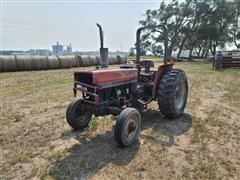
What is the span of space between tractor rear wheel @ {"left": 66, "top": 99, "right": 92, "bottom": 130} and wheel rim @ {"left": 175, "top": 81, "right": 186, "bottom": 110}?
2.11 m

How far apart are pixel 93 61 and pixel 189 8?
20652mm

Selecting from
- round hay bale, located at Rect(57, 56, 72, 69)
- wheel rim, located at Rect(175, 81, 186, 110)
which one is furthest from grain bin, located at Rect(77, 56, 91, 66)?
wheel rim, located at Rect(175, 81, 186, 110)

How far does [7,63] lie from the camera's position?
17.3 m

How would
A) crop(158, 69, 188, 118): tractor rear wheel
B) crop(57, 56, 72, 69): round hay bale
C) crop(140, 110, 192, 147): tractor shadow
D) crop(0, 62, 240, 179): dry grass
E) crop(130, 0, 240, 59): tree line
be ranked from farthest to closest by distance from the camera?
crop(130, 0, 240, 59): tree line, crop(57, 56, 72, 69): round hay bale, crop(158, 69, 188, 118): tractor rear wheel, crop(140, 110, 192, 147): tractor shadow, crop(0, 62, 240, 179): dry grass

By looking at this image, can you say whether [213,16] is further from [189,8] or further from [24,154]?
[24,154]

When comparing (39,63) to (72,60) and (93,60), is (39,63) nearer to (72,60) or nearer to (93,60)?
(72,60)

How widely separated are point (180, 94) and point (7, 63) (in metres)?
14.3

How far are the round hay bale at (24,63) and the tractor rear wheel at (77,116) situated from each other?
46.7ft

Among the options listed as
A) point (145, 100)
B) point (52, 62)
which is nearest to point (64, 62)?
point (52, 62)

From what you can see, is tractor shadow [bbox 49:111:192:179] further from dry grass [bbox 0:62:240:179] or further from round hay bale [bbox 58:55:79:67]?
round hay bale [bbox 58:55:79:67]

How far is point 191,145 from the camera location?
4.41m

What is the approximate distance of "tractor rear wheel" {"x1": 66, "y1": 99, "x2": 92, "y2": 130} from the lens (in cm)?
486

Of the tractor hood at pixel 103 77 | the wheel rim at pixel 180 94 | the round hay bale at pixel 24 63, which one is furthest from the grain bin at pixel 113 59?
the tractor hood at pixel 103 77

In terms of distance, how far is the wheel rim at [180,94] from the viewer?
19.6 ft
